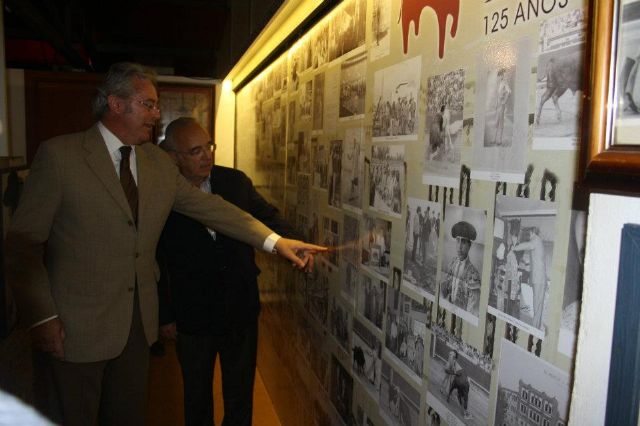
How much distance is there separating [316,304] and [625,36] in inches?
76.1

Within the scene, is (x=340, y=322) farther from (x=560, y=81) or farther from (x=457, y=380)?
(x=560, y=81)

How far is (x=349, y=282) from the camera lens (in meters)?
1.88

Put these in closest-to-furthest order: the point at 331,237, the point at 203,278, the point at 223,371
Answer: the point at 331,237
the point at 203,278
the point at 223,371

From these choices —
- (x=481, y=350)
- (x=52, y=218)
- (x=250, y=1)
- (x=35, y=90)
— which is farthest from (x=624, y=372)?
(x=35, y=90)

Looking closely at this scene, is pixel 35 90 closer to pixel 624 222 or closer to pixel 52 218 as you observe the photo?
pixel 52 218

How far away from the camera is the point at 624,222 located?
553mm

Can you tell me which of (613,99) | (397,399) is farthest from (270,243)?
(613,99)

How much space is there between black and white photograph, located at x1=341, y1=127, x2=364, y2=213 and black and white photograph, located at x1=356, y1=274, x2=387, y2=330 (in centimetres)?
24

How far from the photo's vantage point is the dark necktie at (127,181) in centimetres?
195

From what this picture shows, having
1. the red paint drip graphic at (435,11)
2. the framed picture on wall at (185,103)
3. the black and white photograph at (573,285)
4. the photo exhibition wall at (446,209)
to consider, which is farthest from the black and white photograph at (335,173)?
the framed picture on wall at (185,103)

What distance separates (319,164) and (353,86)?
19.2 inches

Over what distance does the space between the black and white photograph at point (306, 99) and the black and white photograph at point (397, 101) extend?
0.78 m

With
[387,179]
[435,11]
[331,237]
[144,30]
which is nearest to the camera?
[435,11]

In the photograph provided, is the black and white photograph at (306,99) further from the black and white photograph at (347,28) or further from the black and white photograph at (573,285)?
the black and white photograph at (573,285)
